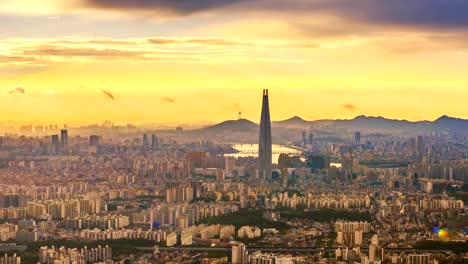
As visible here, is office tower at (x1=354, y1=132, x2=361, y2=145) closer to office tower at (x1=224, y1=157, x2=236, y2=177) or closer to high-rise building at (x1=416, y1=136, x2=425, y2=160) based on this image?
high-rise building at (x1=416, y1=136, x2=425, y2=160)

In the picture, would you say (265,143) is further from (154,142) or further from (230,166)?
(154,142)

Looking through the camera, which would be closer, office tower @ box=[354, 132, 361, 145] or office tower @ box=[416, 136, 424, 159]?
office tower @ box=[416, 136, 424, 159]

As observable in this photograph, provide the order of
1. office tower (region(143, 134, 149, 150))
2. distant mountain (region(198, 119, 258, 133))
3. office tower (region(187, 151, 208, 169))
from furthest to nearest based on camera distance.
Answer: distant mountain (region(198, 119, 258, 133)) < office tower (region(143, 134, 149, 150)) < office tower (region(187, 151, 208, 169))

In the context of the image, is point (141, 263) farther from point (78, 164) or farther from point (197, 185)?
point (78, 164)

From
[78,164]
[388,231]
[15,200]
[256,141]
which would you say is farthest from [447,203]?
[256,141]

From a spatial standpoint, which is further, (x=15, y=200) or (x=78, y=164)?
(x=78, y=164)

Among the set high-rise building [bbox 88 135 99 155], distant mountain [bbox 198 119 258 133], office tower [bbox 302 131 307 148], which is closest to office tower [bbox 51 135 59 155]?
high-rise building [bbox 88 135 99 155]

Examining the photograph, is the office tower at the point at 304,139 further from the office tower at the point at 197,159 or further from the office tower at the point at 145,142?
the office tower at the point at 145,142

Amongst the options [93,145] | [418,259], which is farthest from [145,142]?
[418,259]
